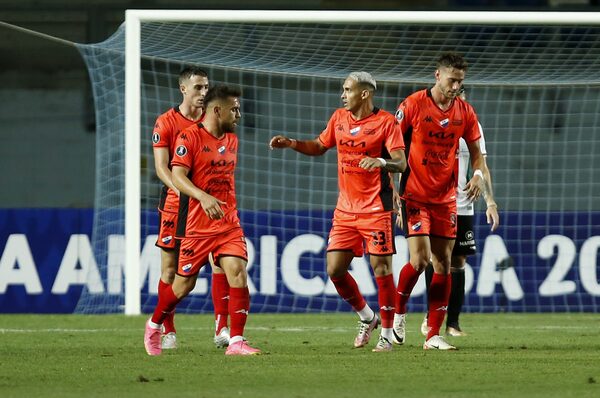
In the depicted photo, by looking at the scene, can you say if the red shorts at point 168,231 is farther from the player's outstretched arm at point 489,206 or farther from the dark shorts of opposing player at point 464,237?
the dark shorts of opposing player at point 464,237

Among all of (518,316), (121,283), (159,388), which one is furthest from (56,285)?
(159,388)

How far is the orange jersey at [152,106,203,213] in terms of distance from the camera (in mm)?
9656

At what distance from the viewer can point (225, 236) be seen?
8852 mm

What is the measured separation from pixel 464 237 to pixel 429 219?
1.67m

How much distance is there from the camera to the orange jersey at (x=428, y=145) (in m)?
9.45

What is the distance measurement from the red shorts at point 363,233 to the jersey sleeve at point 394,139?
480mm

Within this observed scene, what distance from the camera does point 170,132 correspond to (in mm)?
9688

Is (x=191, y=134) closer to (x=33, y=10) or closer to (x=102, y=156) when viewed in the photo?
(x=102, y=156)

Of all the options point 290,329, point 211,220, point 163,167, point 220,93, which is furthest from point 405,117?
point 290,329

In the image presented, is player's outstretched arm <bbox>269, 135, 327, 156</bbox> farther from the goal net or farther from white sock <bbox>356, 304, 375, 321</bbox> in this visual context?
the goal net

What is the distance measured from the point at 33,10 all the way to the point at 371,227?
10057mm

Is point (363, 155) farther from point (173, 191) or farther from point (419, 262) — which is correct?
point (173, 191)

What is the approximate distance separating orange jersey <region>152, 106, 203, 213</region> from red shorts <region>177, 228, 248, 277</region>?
3.47 feet

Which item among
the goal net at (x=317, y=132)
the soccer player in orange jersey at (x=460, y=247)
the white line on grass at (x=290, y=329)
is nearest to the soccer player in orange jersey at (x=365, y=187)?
the soccer player in orange jersey at (x=460, y=247)
